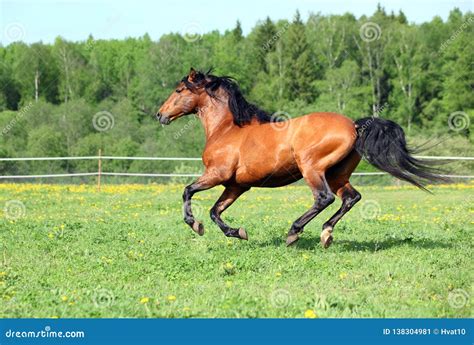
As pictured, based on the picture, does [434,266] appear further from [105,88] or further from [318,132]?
[105,88]

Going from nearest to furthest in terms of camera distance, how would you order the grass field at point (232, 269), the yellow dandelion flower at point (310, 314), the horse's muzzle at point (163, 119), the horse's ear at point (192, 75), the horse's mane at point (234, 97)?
the yellow dandelion flower at point (310, 314), the grass field at point (232, 269), the horse's mane at point (234, 97), the horse's ear at point (192, 75), the horse's muzzle at point (163, 119)

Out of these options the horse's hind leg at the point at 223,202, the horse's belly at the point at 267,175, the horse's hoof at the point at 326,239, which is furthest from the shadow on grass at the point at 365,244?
the horse's belly at the point at 267,175

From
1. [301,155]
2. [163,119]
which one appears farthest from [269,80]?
[301,155]

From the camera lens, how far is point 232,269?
7.36 meters

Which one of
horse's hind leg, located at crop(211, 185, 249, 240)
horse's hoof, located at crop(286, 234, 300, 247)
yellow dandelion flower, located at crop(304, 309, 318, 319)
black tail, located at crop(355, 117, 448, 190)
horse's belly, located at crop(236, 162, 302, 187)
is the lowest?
horse's hoof, located at crop(286, 234, 300, 247)

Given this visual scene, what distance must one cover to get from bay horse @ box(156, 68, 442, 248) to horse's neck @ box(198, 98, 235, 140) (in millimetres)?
16

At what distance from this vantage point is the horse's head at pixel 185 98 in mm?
10008

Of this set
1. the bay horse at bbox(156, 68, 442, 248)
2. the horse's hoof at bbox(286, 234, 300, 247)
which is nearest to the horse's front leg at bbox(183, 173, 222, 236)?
the bay horse at bbox(156, 68, 442, 248)

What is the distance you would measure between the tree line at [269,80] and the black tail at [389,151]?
3290cm

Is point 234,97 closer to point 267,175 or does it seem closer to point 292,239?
point 267,175

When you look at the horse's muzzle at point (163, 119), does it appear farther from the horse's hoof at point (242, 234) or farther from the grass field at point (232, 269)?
the horse's hoof at point (242, 234)

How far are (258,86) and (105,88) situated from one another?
18910 mm

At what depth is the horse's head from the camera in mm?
10008

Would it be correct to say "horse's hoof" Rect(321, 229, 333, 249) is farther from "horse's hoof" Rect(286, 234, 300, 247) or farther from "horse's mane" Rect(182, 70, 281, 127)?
"horse's mane" Rect(182, 70, 281, 127)
